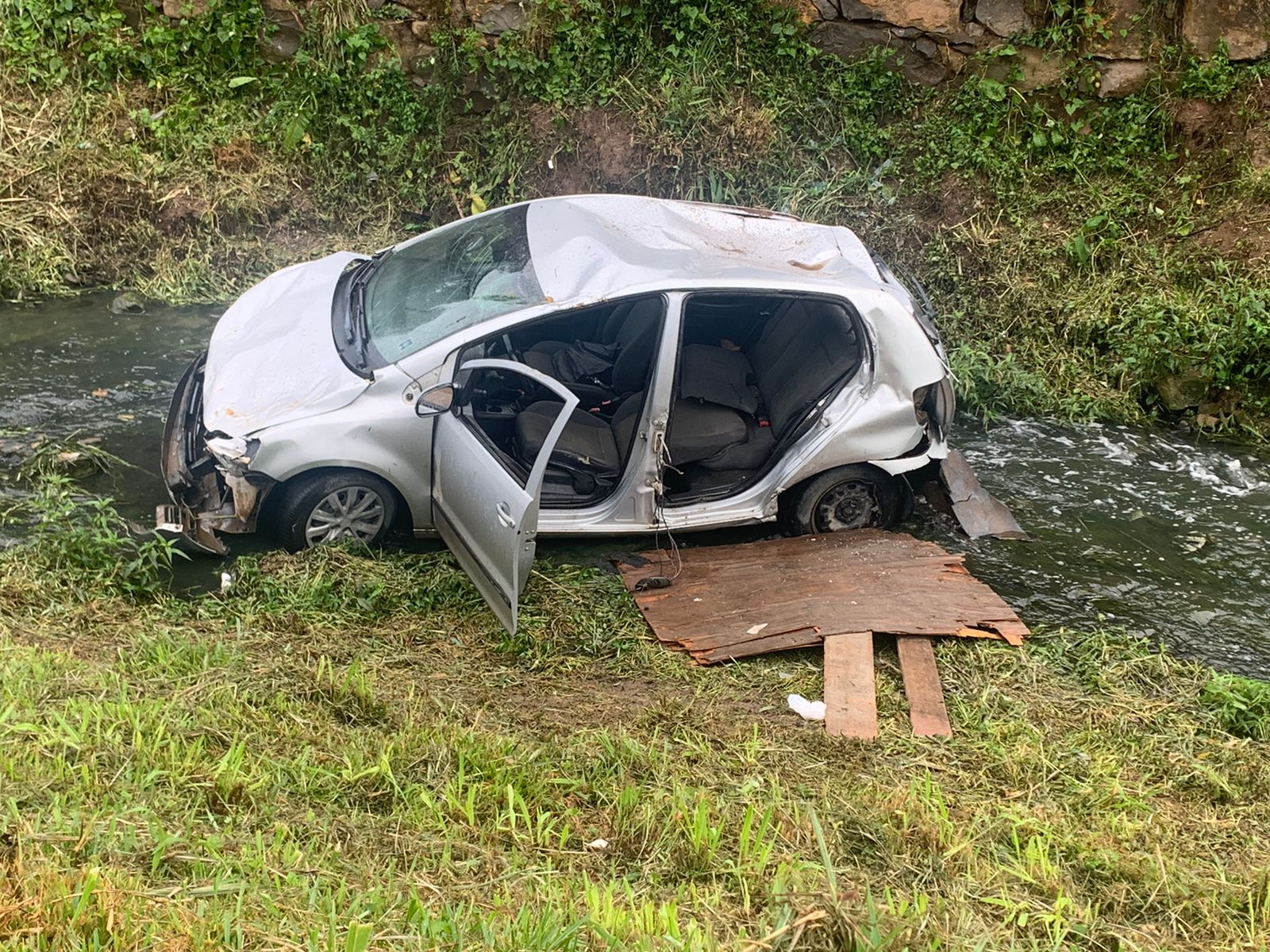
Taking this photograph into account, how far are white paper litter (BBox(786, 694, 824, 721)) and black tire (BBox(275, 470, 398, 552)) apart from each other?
2253mm

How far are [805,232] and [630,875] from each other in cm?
427

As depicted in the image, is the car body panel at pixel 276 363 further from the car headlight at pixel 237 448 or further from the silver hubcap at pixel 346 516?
the silver hubcap at pixel 346 516

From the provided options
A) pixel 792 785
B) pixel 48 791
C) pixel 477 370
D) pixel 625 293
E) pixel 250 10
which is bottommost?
pixel 792 785

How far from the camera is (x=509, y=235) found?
244 inches

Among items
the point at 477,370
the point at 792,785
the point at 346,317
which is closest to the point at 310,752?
the point at 792,785

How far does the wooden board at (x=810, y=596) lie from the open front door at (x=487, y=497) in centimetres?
92

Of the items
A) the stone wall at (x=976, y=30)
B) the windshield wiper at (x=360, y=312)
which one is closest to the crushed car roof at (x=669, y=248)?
the windshield wiper at (x=360, y=312)

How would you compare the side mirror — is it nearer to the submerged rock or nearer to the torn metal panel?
the torn metal panel

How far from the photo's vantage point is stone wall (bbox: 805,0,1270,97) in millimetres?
9398

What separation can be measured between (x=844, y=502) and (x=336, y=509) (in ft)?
9.39

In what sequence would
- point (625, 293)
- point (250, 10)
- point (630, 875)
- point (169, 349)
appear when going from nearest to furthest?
point (630, 875) < point (625, 293) < point (169, 349) < point (250, 10)

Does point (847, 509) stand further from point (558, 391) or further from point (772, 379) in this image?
point (558, 391)

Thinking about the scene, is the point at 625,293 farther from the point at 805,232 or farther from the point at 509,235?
the point at 805,232

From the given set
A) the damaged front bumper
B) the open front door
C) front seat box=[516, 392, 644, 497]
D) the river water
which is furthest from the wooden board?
the damaged front bumper
